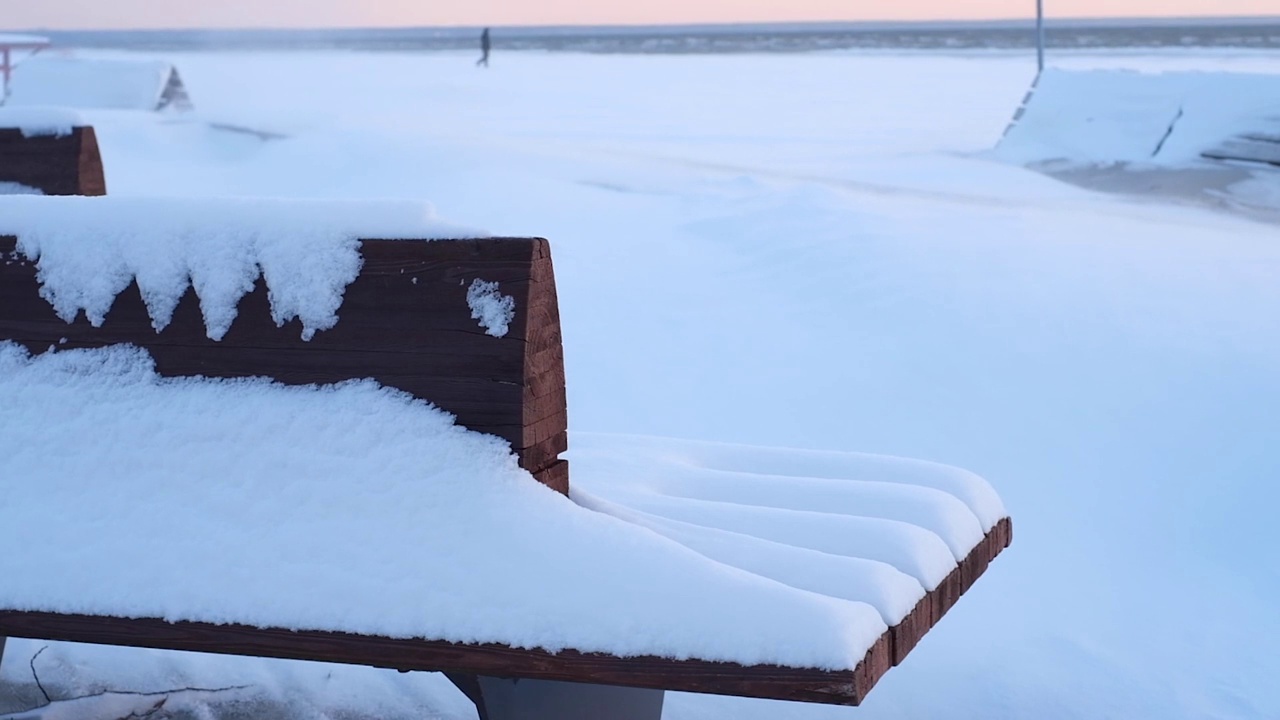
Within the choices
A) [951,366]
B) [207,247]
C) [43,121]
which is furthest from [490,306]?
[951,366]

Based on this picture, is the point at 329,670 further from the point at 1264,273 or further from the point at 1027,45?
the point at 1027,45

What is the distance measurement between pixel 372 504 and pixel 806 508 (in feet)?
2.17

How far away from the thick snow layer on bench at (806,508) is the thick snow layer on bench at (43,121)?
150 cm

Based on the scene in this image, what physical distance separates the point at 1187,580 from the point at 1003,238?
2984 mm

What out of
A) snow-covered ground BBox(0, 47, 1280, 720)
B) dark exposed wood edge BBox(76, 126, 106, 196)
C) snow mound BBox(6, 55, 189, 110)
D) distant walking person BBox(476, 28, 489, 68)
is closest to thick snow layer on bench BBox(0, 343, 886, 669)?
snow-covered ground BBox(0, 47, 1280, 720)

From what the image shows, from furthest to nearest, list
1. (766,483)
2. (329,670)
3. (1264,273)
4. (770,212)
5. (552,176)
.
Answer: (552,176)
(770,212)
(1264,273)
(329,670)
(766,483)

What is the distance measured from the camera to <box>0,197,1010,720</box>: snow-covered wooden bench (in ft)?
5.30

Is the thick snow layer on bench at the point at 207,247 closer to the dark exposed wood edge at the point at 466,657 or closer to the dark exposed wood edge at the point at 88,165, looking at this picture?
the dark exposed wood edge at the point at 466,657

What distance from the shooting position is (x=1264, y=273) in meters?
5.41

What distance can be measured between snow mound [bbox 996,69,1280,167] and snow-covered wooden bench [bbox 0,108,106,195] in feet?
28.0

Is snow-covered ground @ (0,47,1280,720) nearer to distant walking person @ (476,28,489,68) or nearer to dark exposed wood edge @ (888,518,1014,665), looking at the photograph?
dark exposed wood edge @ (888,518,1014,665)

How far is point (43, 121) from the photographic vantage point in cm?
307

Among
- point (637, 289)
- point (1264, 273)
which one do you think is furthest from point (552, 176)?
point (1264, 273)

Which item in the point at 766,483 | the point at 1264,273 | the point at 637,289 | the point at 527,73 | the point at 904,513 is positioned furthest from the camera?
the point at 527,73
